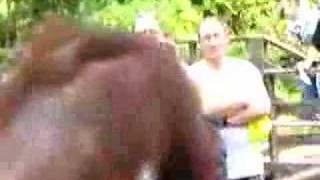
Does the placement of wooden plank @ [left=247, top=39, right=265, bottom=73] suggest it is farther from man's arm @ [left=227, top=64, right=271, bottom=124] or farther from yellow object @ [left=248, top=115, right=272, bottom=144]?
man's arm @ [left=227, top=64, right=271, bottom=124]

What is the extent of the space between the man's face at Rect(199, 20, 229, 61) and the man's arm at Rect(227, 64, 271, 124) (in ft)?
0.72

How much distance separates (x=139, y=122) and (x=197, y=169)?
15cm

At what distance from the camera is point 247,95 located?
5.64m

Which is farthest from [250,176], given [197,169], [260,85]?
[197,169]

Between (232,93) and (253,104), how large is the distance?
0.19m

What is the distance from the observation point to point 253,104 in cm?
573

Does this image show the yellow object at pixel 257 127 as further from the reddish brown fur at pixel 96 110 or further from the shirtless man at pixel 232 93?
the reddish brown fur at pixel 96 110

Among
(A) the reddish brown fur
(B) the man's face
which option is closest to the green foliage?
(B) the man's face

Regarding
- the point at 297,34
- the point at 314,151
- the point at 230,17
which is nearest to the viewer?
the point at 314,151

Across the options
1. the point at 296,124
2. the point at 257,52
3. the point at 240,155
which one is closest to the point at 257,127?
the point at 240,155

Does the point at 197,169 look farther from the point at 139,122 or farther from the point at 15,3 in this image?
the point at 15,3

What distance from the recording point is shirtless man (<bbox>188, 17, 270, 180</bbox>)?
5578 mm

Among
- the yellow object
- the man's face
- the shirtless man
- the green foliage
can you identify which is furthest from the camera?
the green foliage

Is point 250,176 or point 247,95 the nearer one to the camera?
point 247,95
